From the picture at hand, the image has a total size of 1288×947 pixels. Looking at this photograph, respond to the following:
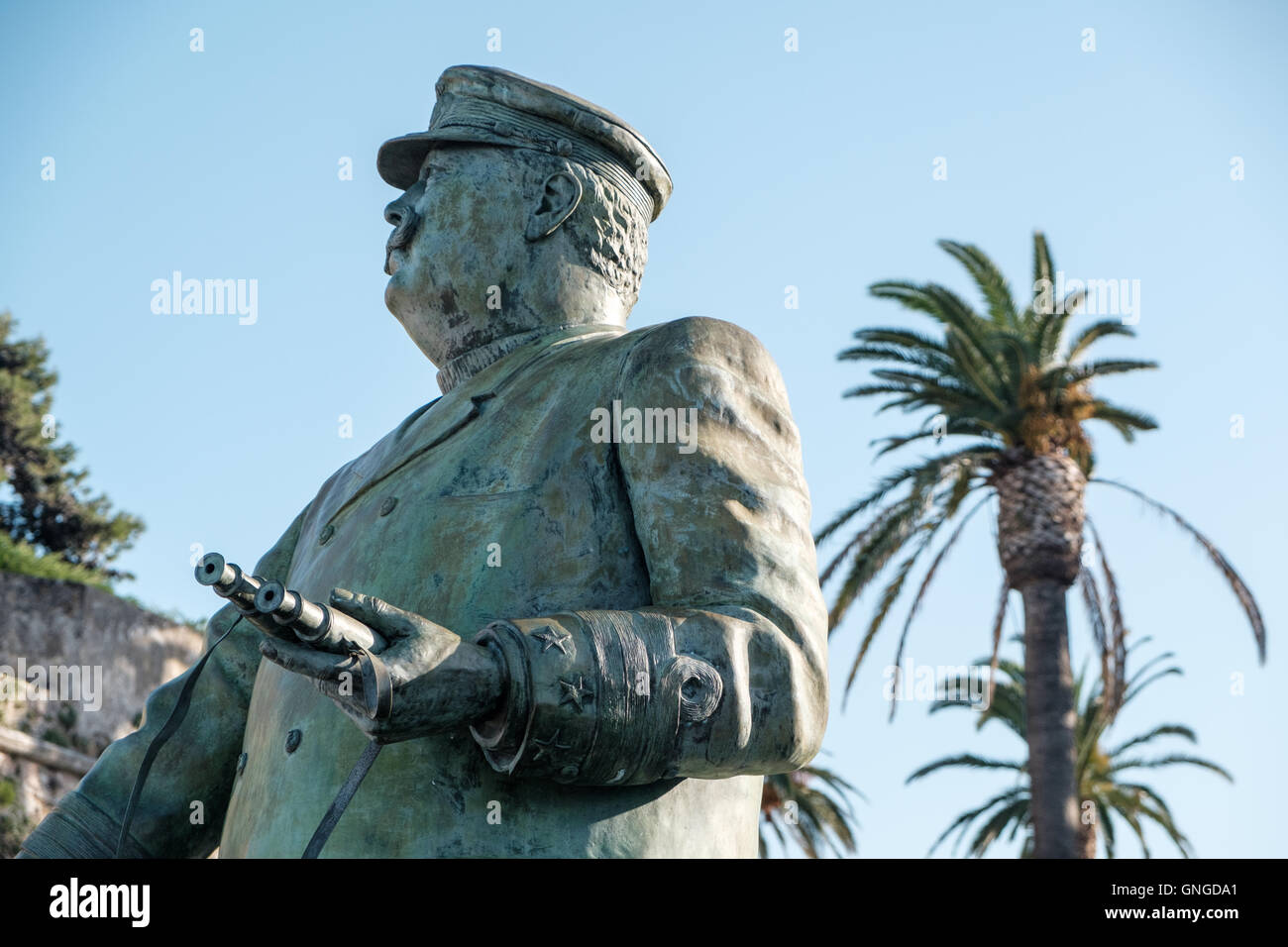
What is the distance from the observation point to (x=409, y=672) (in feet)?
11.9

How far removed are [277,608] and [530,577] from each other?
0.91 meters

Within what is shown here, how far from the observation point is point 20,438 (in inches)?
1407

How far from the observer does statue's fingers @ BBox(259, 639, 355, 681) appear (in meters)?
3.53

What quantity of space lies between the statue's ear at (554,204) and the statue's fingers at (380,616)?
165 centimetres

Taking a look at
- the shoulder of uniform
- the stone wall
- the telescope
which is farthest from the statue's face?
the stone wall

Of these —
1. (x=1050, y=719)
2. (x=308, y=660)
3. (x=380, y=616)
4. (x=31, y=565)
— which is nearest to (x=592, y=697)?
(x=380, y=616)

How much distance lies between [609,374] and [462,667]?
1.10 metres

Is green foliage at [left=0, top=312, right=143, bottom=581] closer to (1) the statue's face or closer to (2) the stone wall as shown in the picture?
(2) the stone wall

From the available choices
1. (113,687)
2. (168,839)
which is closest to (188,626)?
(113,687)

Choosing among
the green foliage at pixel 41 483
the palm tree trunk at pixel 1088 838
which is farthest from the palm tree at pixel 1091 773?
the green foliage at pixel 41 483

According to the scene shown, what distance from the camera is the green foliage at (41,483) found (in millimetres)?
35781

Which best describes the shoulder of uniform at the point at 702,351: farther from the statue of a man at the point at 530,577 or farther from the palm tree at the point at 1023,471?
the palm tree at the point at 1023,471

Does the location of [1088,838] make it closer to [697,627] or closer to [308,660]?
[697,627]
